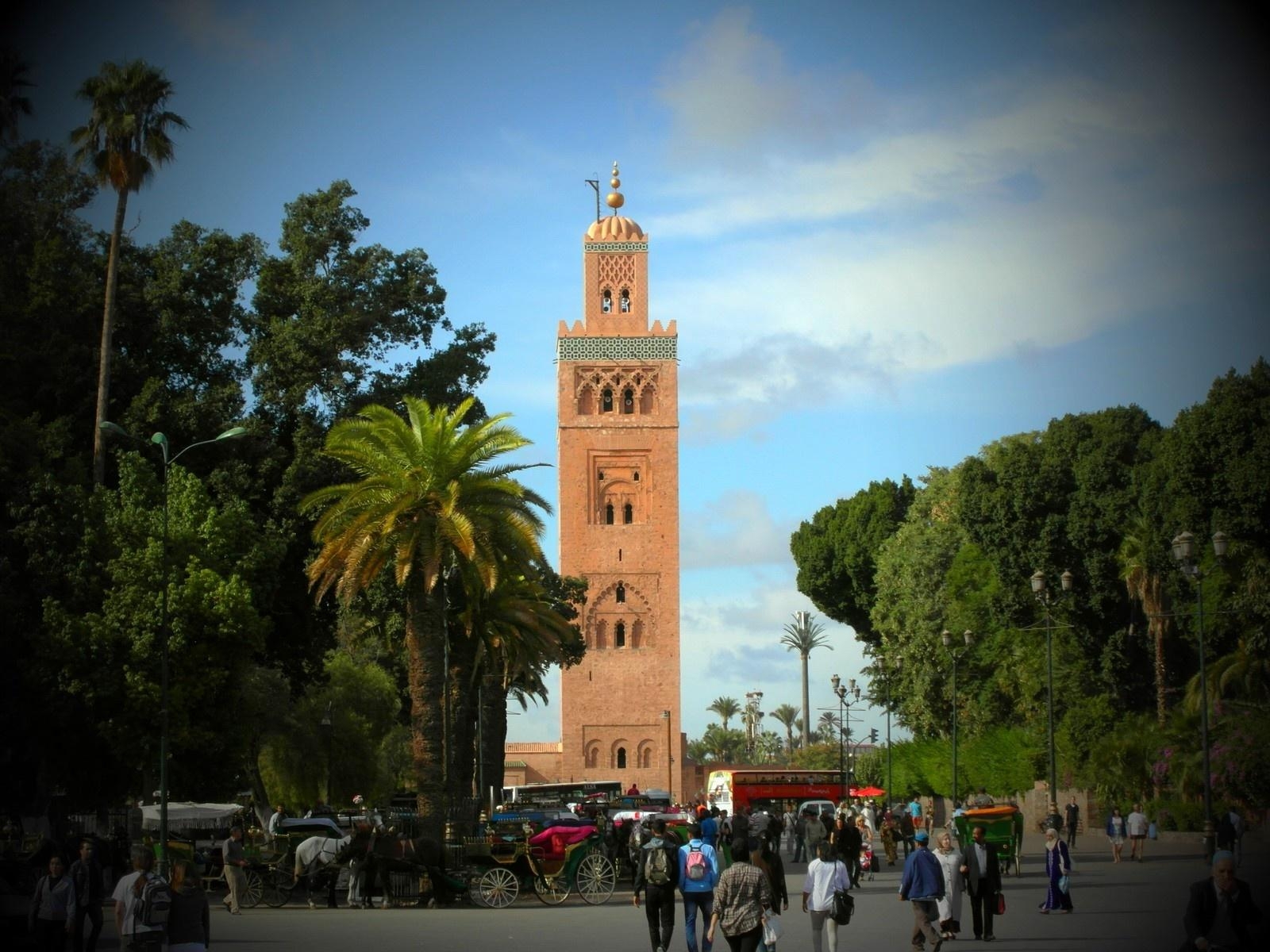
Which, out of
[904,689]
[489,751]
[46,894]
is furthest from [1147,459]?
[46,894]

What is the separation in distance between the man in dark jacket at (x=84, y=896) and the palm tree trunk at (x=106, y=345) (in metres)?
16.7

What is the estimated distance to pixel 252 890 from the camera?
2395 centimetres

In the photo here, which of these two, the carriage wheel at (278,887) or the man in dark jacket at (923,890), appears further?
the carriage wheel at (278,887)

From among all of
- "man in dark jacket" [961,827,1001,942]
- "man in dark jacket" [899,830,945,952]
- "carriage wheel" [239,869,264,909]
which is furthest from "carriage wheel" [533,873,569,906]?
"man in dark jacket" [899,830,945,952]

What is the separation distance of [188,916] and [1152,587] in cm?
3237

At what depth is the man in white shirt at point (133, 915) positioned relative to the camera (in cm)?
1180

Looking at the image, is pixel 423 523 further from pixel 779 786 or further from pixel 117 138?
pixel 779 786

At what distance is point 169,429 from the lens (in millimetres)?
33625

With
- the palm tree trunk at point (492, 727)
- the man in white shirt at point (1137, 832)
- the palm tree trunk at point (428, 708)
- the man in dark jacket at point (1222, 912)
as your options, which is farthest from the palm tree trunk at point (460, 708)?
the man in dark jacket at point (1222, 912)

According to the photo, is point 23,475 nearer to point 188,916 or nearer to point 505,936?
point 505,936

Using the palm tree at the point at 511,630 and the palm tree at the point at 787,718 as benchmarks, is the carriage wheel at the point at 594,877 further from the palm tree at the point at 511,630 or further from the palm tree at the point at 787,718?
the palm tree at the point at 787,718

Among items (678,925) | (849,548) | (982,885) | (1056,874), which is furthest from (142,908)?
(849,548)

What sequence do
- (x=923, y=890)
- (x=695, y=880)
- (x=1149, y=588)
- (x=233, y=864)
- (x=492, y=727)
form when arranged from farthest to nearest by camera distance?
(x=492, y=727) < (x=1149, y=588) < (x=233, y=864) < (x=695, y=880) < (x=923, y=890)

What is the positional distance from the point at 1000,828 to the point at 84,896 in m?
14.4
